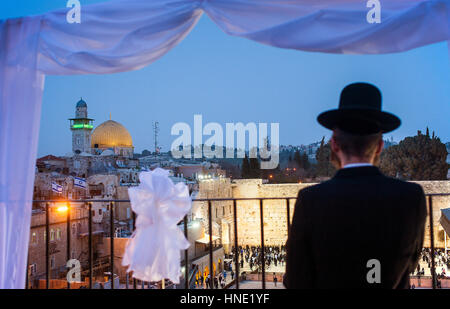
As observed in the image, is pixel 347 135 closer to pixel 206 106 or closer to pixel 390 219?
pixel 390 219

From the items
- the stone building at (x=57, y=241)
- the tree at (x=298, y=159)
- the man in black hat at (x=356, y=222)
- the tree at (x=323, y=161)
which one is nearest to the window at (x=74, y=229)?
the stone building at (x=57, y=241)

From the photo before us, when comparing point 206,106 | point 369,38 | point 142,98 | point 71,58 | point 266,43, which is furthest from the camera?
point 206,106

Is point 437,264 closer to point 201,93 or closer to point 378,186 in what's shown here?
point 378,186

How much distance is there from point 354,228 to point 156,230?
1215mm

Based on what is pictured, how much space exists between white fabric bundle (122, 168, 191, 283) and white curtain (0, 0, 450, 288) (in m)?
0.89

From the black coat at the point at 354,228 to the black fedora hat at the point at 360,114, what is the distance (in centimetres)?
17

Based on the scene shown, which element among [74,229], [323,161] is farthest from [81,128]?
[323,161]

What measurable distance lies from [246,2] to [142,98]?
126 feet

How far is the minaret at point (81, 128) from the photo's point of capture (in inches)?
1945

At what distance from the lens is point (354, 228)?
4.27ft

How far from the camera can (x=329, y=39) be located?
221cm

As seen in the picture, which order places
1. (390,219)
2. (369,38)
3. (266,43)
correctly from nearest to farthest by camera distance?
(390,219), (369,38), (266,43)

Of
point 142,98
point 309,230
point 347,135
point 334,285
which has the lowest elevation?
point 334,285

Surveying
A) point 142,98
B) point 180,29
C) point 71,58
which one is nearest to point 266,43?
point 180,29
